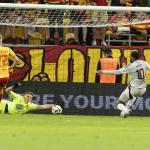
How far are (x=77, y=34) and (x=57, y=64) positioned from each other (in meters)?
1.79

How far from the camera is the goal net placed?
19.6m

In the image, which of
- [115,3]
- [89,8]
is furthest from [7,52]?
[115,3]

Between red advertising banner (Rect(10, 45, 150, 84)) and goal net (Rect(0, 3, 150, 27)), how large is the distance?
786 mm

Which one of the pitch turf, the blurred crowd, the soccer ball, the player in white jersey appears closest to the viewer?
the pitch turf

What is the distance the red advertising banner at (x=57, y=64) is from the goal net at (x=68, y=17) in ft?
2.58

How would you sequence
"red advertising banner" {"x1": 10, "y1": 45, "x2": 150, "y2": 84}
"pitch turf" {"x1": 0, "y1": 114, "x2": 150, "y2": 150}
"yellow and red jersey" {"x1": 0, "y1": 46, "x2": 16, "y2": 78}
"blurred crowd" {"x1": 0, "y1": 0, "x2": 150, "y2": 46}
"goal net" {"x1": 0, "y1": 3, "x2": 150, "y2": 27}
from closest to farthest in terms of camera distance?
"pitch turf" {"x1": 0, "y1": 114, "x2": 150, "y2": 150}
"yellow and red jersey" {"x1": 0, "y1": 46, "x2": 16, "y2": 78}
"goal net" {"x1": 0, "y1": 3, "x2": 150, "y2": 27}
"red advertising banner" {"x1": 10, "y1": 45, "x2": 150, "y2": 84}
"blurred crowd" {"x1": 0, "y1": 0, "x2": 150, "y2": 46}

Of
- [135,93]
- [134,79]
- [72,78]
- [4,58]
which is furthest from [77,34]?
[4,58]

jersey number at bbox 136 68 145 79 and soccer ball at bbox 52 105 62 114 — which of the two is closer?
jersey number at bbox 136 68 145 79

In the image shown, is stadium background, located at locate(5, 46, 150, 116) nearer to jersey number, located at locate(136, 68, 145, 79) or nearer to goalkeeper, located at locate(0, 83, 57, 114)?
goalkeeper, located at locate(0, 83, 57, 114)

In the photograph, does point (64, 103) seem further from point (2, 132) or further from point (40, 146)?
point (40, 146)

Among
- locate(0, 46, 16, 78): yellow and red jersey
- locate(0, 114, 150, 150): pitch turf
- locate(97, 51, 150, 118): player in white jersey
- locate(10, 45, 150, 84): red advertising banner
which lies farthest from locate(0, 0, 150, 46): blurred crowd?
locate(0, 114, 150, 150): pitch turf

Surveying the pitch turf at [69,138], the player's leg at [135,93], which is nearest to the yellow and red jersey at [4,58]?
the pitch turf at [69,138]

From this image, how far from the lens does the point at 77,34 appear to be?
21.8 m

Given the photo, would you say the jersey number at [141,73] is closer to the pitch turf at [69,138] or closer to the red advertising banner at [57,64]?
the red advertising banner at [57,64]
